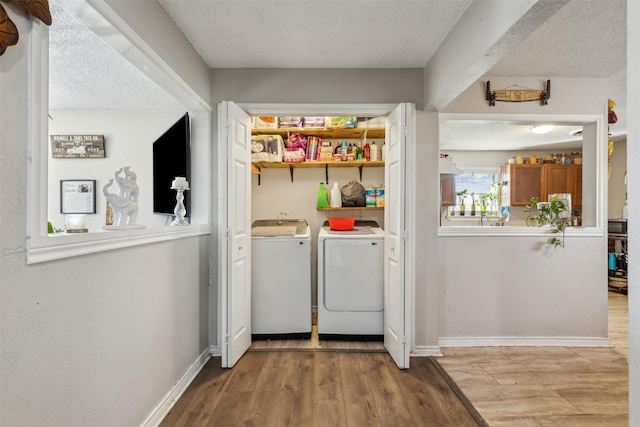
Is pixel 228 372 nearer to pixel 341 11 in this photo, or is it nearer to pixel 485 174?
pixel 341 11

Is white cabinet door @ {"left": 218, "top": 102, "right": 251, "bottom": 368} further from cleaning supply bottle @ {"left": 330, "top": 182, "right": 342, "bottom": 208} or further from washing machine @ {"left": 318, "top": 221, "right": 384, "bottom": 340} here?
cleaning supply bottle @ {"left": 330, "top": 182, "right": 342, "bottom": 208}

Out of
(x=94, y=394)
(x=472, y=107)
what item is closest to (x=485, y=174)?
(x=472, y=107)

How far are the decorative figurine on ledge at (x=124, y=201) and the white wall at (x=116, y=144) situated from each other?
1.87m

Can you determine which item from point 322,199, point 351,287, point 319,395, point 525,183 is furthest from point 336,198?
point 525,183

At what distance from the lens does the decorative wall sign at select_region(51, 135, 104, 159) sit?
3.43 m

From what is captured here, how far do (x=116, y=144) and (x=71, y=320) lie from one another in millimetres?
2858

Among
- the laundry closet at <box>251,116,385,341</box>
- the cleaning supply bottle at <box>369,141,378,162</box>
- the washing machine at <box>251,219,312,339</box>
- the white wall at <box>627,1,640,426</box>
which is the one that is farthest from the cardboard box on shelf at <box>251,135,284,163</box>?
the white wall at <box>627,1,640,426</box>

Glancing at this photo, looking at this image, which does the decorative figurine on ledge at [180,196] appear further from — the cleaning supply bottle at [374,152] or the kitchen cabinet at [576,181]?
the kitchen cabinet at [576,181]

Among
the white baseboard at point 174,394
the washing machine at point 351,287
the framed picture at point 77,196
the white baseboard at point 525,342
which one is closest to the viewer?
the white baseboard at point 174,394

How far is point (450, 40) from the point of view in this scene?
208cm

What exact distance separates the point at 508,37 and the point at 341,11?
0.91 m

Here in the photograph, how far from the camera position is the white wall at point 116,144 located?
11.2ft

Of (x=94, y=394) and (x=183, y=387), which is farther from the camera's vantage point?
(x=183, y=387)

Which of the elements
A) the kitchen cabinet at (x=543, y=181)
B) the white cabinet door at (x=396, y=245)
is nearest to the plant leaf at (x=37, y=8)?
the white cabinet door at (x=396, y=245)
